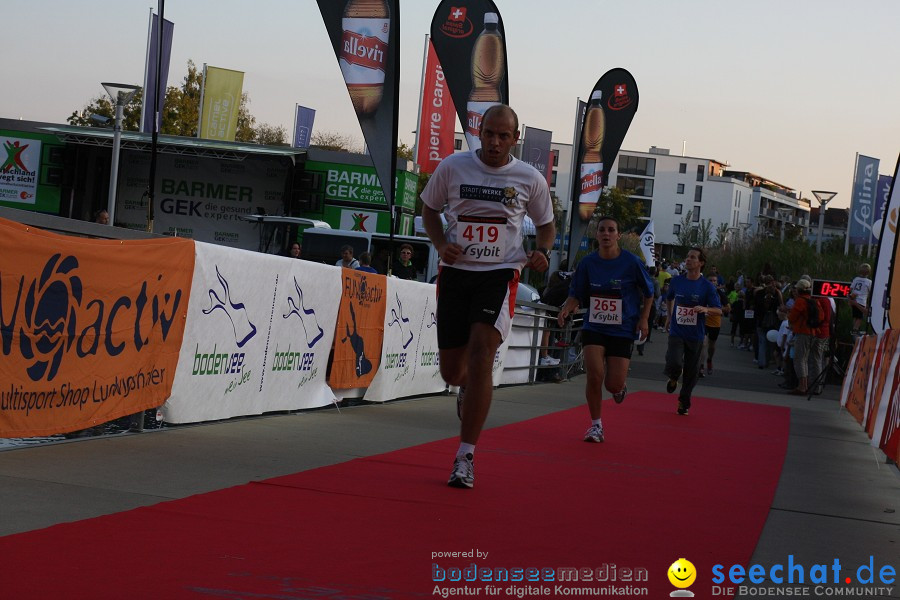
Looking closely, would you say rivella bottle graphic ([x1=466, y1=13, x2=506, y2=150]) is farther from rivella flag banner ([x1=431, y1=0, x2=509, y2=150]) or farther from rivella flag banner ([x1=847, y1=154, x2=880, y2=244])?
rivella flag banner ([x1=847, y1=154, x2=880, y2=244])

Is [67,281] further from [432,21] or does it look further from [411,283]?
[432,21]

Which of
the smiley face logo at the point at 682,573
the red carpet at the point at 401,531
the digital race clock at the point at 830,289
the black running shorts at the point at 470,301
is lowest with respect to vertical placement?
the red carpet at the point at 401,531

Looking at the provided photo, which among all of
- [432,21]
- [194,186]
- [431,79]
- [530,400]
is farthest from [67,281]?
[194,186]

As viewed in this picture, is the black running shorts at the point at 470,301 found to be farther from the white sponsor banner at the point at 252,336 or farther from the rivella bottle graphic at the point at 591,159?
the rivella bottle graphic at the point at 591,159

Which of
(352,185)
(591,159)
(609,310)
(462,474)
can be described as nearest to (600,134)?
(591,159)

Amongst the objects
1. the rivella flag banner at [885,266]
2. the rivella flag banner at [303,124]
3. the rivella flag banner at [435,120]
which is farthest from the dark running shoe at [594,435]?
the rivella flag banner at [303,124]

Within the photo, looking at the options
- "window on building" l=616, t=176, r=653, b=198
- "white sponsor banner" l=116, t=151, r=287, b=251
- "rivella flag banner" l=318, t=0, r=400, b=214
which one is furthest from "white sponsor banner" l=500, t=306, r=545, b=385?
"window on building" l=616, t=176, r=653, b=198

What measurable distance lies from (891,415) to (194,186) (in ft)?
103

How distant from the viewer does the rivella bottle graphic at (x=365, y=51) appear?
473 inches

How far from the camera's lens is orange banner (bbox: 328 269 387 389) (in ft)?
34.9

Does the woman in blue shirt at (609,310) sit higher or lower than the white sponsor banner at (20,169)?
lower

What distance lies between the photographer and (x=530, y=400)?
14570mm

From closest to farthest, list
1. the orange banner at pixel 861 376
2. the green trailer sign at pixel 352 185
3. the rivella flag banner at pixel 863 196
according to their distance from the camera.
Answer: the orange banner at pixel 861 376 < the green trailer sign at pixel 352 185 < the rivella flag banner at pixel 863 196

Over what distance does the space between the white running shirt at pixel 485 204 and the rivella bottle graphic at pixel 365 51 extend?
5773mm
